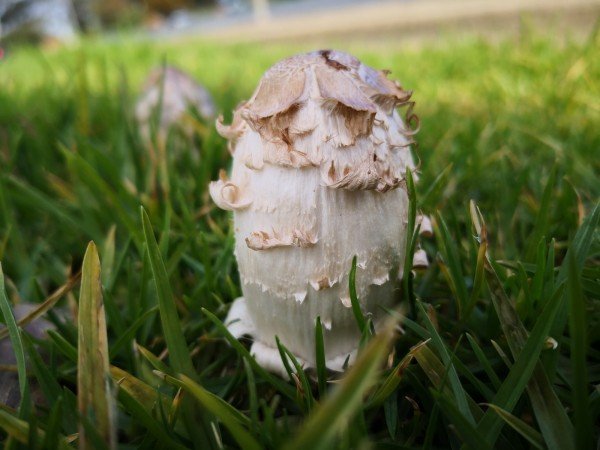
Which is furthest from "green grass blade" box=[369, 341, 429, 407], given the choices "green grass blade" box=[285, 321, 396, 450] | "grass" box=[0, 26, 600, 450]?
"green grass blade" box=[285, 321, 396, 450]

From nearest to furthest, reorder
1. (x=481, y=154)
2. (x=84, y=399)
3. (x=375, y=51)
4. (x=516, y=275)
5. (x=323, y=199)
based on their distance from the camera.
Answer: (x=84, y=399), (x=323, y=199), (x=516, y=275), (x=481, y=154), (x=375, y=51)

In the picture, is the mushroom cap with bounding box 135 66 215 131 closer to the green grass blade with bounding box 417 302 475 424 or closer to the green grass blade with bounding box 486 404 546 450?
the green grass blade with bounding box 417 302 475 424

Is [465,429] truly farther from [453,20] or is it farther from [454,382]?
[453,20]

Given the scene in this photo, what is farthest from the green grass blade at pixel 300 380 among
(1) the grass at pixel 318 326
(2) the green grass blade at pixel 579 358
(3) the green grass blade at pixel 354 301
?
(2) the green grass blade at pixel 579 358

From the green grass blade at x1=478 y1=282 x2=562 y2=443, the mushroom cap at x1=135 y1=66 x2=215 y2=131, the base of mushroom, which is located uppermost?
the mushroom cap at x1=135 y1=66 x2=215 y2=131

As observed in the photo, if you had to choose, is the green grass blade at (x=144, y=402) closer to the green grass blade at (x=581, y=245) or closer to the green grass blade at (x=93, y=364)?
the green grass blade at (x=93, y=364)

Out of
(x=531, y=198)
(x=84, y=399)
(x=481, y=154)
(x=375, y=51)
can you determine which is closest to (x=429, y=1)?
(x=375, y=51)

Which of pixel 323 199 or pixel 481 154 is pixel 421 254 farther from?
pixel 481 154
